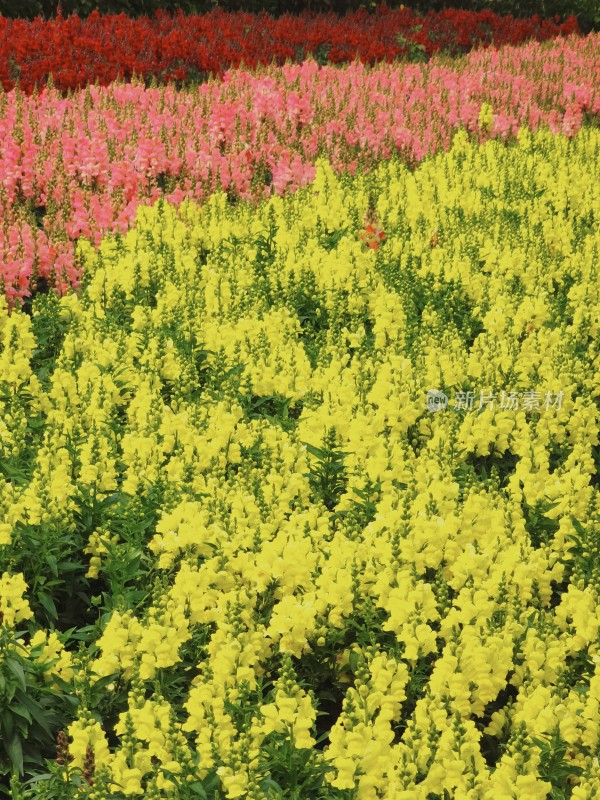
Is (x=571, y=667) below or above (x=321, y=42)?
below

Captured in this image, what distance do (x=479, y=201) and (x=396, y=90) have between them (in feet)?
15.7

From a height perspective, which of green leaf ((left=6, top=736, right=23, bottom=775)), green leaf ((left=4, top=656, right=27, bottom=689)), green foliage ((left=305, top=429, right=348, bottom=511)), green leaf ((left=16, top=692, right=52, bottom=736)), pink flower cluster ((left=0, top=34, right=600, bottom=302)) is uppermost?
pink flower cluster ((left=0, top=34, right=600, bottom=302))

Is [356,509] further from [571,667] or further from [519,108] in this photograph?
[519,108]

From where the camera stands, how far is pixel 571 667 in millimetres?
4691

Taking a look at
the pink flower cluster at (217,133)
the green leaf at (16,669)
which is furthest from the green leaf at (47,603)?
the pink flower cluster at (217,133)

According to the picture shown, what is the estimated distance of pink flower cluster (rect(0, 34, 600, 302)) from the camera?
9820mm

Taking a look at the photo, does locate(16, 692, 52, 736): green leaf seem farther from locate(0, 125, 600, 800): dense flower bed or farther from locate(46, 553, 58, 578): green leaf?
locate(46, 553, 58, 578): green leaf

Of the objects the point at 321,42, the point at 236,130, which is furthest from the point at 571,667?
the point at 321,42

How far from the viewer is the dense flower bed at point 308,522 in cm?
412

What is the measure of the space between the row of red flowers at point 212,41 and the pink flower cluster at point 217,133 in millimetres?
1190

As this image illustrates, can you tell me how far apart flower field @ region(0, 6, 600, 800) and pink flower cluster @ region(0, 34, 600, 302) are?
56 mm

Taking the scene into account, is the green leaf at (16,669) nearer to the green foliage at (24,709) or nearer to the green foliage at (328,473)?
the green foliage at (24,709)

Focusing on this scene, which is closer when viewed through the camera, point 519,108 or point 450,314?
point 450,314

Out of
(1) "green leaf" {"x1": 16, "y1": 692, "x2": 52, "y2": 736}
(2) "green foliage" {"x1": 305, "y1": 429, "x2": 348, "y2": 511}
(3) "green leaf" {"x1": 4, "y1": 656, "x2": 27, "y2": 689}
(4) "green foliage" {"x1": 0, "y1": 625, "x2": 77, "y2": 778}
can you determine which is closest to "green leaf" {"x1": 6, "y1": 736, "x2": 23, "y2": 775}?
(4) "green foliage" {"x1": 0, "y1": 625, "x2": 77, "y2": 778}
